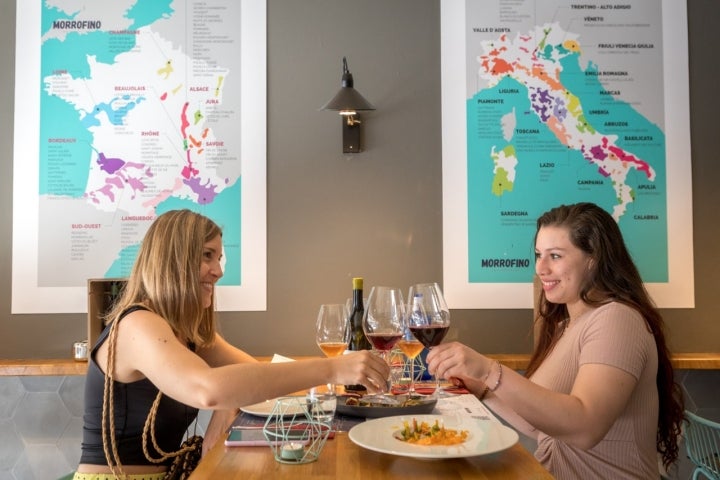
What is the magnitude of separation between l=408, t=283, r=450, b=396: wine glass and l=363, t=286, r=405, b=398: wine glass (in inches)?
1.7

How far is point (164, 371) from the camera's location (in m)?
1.52

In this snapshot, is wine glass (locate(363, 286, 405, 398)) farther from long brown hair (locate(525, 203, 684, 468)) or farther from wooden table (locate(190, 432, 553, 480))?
long brown hair (locate(525, 203, 684, 468))

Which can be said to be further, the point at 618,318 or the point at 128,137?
the point at 128,137

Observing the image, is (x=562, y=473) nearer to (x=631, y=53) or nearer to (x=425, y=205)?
(x=425, y=205)

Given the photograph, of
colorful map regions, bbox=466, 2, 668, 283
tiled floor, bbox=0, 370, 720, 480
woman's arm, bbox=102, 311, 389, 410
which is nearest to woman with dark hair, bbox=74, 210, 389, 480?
woman's arm, bbox=102, 311, 389, 410

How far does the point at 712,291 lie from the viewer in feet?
10.1

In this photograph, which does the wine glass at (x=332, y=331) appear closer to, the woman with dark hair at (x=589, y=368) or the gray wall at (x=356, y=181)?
the woman with dark hair at (x=589, y=368)

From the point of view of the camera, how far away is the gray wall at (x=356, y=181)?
305 cm

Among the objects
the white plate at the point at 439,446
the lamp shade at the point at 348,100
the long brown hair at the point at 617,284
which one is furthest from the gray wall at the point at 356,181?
the white plate at the point at 439,446

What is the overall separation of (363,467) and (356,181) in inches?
76.5

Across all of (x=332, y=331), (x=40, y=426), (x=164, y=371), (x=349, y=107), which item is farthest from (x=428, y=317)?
(x=40, y=426)

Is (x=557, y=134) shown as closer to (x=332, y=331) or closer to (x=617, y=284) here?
(x=617, y=284)

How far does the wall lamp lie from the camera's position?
2.78 meters

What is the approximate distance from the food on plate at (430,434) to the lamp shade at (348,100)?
1618 millimetres
